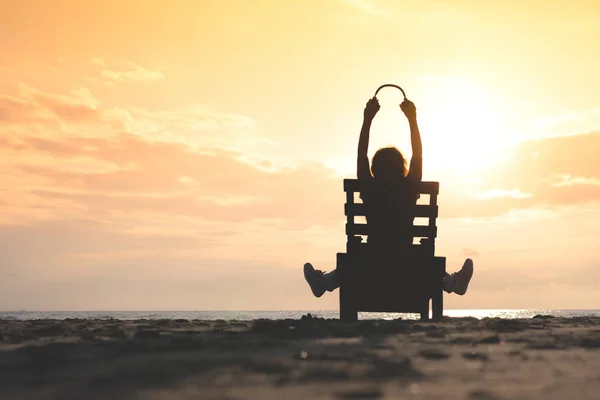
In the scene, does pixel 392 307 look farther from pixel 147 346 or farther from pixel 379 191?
pixel 147 346

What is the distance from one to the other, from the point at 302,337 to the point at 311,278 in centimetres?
436

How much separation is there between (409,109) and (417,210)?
1520mm

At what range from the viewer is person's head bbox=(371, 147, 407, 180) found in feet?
37.1

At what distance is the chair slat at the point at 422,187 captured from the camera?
36.7 ft

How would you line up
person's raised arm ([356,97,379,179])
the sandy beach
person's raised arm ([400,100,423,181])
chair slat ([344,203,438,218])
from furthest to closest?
1. chair slat ([344,203,438,218])
2. person's raised arm ([356,97,379,179])
3. person's raised arm ([400,100,423,181])
4. the sandy beach

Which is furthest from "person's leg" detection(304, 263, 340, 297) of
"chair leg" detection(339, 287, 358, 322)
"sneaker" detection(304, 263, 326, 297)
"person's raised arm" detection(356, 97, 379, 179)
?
"person's raised arm" detection(356, 97, 379, 179)

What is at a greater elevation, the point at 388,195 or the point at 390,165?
the point at 390,165

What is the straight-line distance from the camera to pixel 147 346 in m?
6.31

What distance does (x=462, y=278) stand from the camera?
39.3 ft

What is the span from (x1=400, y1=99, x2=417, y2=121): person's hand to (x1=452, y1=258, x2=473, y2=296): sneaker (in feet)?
8.80

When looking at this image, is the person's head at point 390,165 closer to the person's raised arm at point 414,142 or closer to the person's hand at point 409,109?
the person's raised arm at point 414,142

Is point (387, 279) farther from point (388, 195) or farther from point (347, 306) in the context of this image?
point (388, 195)

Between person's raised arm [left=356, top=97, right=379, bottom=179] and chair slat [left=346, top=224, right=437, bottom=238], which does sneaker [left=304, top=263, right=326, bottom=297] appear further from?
person's raised arm [left=356, top=97, right=379, bottom=179]

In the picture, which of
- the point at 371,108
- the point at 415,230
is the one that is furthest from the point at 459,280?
the point at 371,108
